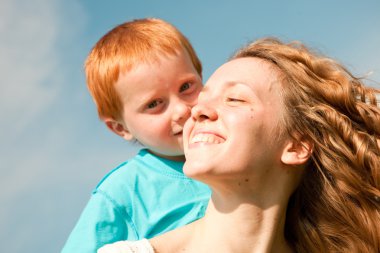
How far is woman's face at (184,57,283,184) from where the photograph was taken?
10.2 feet

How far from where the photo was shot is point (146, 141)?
417 cm

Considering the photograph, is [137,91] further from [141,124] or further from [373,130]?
[373,130]

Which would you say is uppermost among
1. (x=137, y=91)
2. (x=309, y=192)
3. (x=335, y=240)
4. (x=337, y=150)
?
(x=137, y=91)

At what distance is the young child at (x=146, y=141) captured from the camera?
13.0 ft

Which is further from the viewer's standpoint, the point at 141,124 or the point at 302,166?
the point at 141,124

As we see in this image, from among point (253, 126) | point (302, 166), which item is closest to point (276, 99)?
point (253, 126)

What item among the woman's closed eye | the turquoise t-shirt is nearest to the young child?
the turquoise t-shirt

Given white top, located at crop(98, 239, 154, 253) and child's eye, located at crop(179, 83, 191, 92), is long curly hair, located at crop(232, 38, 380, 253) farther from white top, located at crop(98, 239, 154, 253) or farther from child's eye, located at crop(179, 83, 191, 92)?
white top, located at crop(98, 239, 154, 253)

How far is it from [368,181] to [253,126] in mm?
935

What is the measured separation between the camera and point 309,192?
12.1 feet

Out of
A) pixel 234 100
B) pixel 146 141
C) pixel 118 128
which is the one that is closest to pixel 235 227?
pixel 234 100

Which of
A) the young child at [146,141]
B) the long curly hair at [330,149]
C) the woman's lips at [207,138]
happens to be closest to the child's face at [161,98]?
the young child at [146,141]

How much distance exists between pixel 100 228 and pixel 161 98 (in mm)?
958

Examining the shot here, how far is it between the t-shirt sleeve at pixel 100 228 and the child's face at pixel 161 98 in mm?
535
